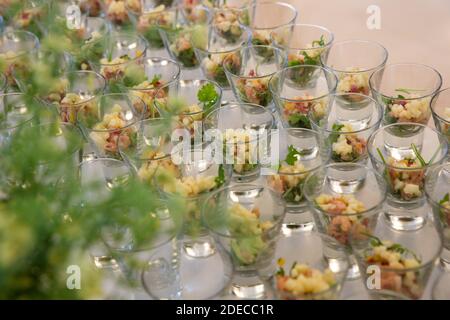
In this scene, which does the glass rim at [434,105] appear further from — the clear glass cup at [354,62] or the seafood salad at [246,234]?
the seafood salad at [246,234]

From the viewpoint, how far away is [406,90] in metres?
1.79

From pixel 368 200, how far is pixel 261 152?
0.91 feet

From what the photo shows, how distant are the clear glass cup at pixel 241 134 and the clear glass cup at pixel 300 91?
4 centimetres

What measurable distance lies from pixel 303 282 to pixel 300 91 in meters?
→ 0.76

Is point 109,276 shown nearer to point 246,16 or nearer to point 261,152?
point 261,152

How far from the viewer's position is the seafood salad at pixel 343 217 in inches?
53.2

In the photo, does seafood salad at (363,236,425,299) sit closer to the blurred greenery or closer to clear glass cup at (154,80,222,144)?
the blurred greenery

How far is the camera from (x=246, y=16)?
2.18 metres

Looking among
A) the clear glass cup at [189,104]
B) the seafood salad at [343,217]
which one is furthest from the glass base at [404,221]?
the clear glass cup at [189,104]

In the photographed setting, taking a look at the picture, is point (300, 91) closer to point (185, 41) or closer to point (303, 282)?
point (185, 41)

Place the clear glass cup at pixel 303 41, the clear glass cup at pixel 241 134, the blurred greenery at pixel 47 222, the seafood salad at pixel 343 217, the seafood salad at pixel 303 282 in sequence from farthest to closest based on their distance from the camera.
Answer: the clear glass cup at pixel 303 41 < the clear glass cup at pixel 241 134 < the seafood salad at pixel 343 217 < the seafood salad at pixel 303 282 < the blurred greenery at pixel 47 222

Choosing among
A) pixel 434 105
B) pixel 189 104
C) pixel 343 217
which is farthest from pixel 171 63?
pixel 343 217

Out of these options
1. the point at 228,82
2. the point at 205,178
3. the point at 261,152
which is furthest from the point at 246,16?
the point at 205,178

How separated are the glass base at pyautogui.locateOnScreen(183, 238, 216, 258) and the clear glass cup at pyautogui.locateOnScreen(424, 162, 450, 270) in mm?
426
